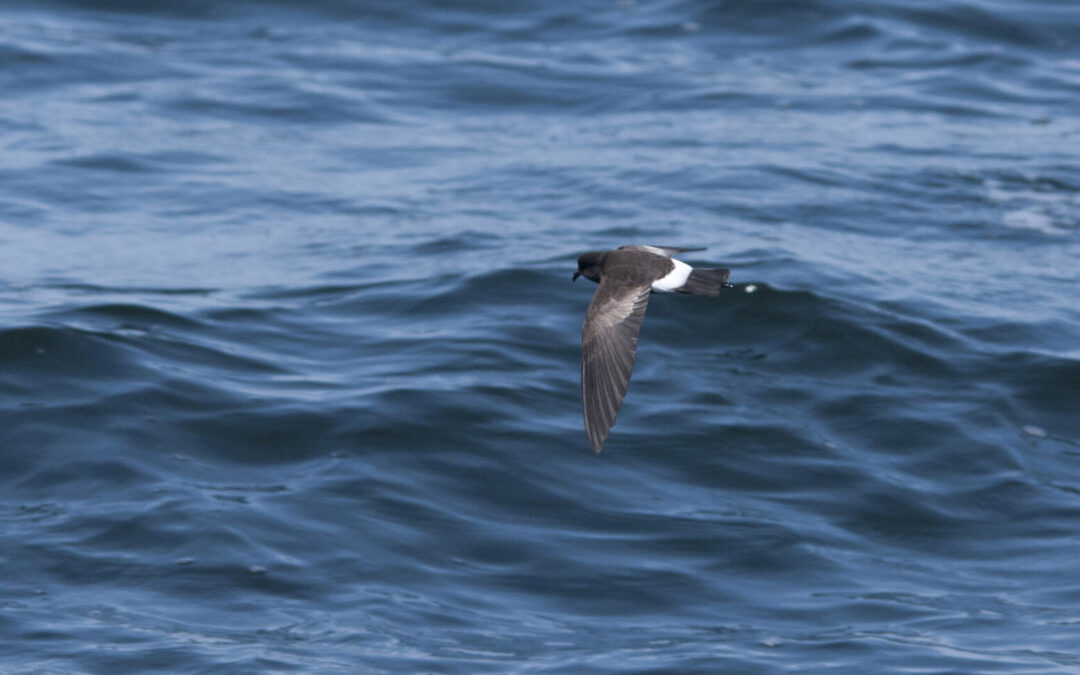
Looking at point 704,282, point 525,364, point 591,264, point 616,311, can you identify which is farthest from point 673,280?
point 525,364

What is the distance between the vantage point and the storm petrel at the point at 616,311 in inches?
218

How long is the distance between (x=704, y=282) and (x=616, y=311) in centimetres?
39

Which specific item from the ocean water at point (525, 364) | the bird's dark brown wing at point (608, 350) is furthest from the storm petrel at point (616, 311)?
the ocean water at point (525, 364)

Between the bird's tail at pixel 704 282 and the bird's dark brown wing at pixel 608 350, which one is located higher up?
the bird's tail at pixel 704 282

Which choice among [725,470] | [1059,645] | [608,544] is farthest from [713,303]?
[1059,645]

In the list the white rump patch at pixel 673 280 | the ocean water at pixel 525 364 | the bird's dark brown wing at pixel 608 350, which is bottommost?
the ocean water at pixel 525 364

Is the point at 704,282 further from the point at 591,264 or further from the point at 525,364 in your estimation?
the point at 525,364

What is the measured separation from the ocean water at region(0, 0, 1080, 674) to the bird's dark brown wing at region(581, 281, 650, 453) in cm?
156

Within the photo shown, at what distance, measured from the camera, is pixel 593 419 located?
5.45 metres

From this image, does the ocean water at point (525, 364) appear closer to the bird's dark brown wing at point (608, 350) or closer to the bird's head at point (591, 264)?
the bird's dark brown wing at point (608, 350)

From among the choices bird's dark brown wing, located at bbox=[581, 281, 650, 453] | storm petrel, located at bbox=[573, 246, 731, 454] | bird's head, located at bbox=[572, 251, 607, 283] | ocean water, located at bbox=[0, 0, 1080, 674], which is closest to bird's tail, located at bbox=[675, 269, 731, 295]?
storm petrel, located at bbox=[573, 246, 731, 454]

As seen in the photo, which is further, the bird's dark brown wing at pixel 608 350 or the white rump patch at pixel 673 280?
the white rump patch at pixel 673 280

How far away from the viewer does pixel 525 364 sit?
30.9ft

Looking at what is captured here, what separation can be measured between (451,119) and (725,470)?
6.93m
